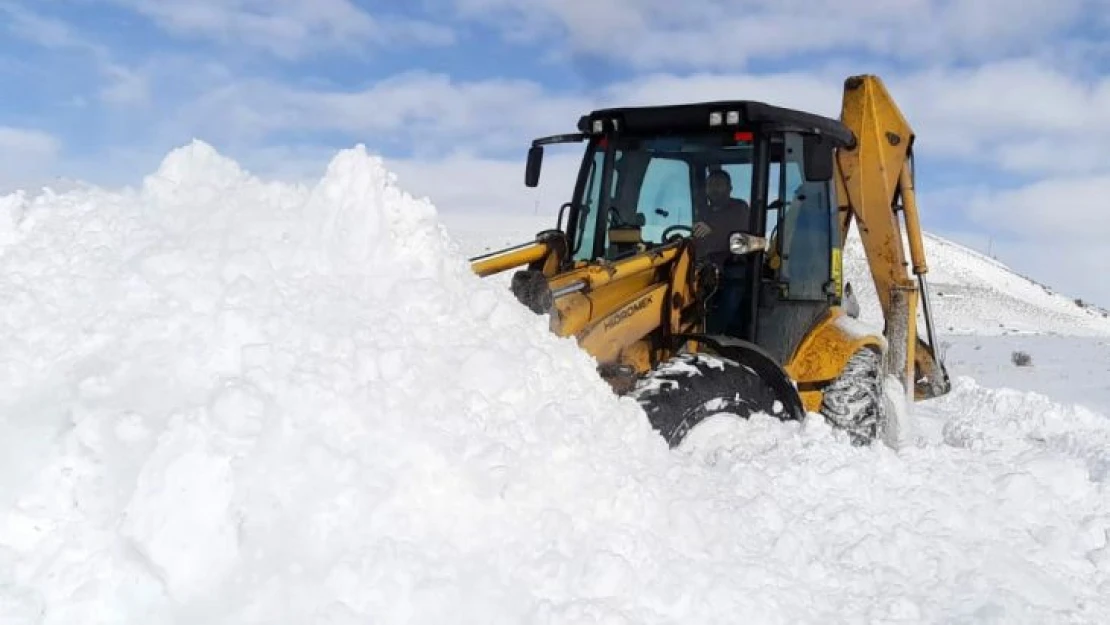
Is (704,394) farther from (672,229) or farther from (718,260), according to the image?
(672,229)

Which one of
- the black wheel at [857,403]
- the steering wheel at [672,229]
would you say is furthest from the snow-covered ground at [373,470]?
the steering wheel at [672,229]

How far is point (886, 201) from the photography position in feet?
23.2

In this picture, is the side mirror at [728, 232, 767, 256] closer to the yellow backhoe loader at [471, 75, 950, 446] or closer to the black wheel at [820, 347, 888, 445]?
the yellow backhoe loader at [471, 75, 950, 446]

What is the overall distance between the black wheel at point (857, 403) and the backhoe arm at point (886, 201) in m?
1.25

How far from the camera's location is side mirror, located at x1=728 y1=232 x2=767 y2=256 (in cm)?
542

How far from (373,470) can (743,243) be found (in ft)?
10.1

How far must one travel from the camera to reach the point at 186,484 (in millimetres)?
2643

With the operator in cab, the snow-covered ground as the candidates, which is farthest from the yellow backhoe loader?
the snow-covered ground

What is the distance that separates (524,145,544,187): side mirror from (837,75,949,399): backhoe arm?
2316mm

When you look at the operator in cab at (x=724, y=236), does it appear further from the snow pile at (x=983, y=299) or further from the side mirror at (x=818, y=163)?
the snow pile at (x=983, y=299)

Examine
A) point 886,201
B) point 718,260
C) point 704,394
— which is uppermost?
point 886,201

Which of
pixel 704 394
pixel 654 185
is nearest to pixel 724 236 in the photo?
pixel 654 185

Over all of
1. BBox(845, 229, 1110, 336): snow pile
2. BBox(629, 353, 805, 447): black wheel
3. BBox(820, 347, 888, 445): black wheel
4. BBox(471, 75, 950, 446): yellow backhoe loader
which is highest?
BBox(471, 75, 950, 446): yellow backhoe loader

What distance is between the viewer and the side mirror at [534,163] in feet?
20.7
